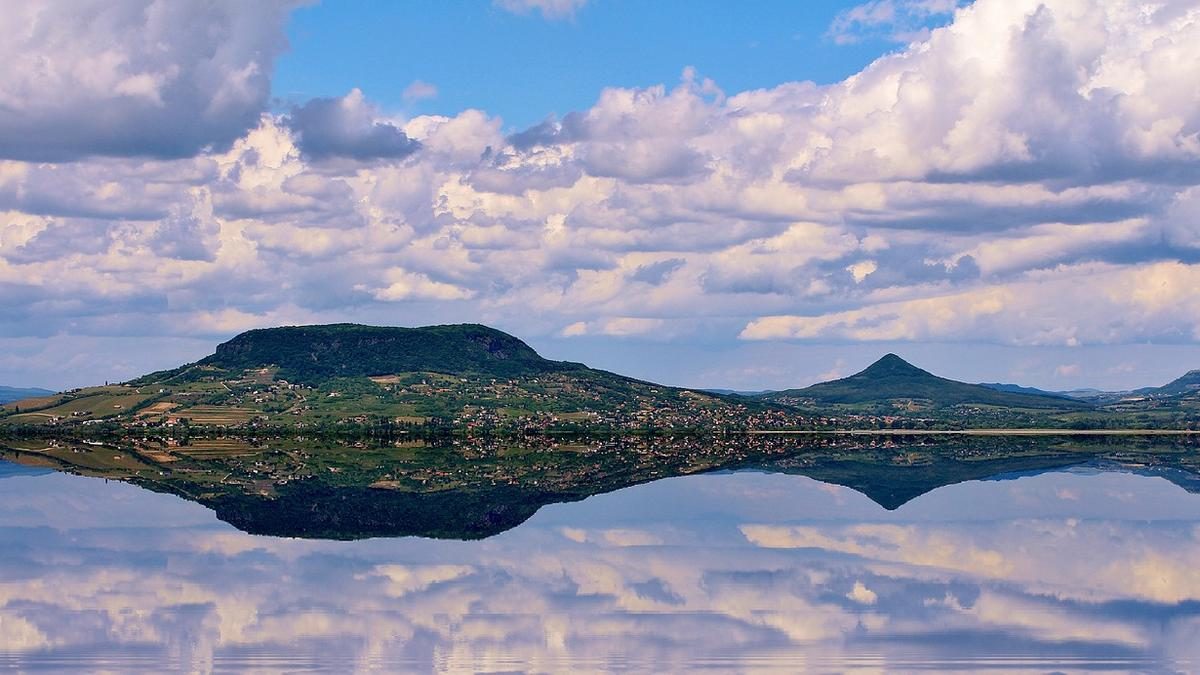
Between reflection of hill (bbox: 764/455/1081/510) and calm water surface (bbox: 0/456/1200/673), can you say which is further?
reflection of hill (bbox: 764/455/1081/510)

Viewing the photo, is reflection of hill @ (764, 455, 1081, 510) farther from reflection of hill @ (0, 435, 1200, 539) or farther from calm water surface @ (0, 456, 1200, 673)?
calm water surface @ (0, 456, 1200, 673)

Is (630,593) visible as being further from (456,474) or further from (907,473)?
(907,473)

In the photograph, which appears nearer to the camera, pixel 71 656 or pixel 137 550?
pixel 71 656

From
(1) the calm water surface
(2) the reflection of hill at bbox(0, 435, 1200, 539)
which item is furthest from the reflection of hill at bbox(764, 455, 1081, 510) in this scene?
(1) the calm water surface

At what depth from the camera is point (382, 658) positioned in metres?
44.5

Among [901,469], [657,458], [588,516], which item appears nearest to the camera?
[588,516]

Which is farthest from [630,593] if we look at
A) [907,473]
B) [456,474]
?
[907,473]

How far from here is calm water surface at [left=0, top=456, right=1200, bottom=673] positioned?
44.8 m

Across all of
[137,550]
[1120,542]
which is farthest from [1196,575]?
[137,550]

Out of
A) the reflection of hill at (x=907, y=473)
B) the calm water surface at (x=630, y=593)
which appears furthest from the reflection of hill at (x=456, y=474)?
the calm water surface at (x=630, y=593)

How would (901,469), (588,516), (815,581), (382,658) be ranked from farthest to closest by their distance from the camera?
1. (901,469)
2. (588,516)
3. (815,581)
4. (382,658)

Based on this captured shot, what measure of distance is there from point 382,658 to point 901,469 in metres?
114

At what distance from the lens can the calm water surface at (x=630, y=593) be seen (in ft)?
147

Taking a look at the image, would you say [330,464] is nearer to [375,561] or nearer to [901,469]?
[901,469]
